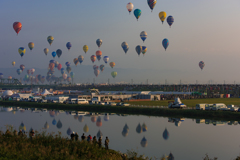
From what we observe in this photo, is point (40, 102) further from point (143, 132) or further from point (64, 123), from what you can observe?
point (143, 132)

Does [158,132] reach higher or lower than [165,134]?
higher

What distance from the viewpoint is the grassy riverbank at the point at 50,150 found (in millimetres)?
26272

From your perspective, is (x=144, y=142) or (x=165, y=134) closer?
(x=144, y=142)

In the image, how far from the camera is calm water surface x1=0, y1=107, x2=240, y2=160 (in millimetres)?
40347

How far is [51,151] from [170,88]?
5596 inches

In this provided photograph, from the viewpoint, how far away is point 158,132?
53.0 meters

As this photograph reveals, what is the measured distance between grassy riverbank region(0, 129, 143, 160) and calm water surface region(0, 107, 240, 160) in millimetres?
7443

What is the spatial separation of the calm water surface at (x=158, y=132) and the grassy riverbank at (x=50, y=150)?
24.4ft

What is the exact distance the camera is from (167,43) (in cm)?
13038

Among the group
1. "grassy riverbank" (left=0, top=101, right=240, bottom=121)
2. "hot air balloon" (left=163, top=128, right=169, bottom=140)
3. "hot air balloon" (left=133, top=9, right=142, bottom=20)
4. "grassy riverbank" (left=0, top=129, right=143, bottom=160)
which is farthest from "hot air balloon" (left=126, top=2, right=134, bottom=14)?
"grassy riverbank" (left=0, top=129, right=143, bottom=160)

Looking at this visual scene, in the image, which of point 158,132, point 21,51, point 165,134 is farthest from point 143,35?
point 165,134

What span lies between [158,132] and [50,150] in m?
28.3

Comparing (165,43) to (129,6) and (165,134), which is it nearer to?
(129,6)

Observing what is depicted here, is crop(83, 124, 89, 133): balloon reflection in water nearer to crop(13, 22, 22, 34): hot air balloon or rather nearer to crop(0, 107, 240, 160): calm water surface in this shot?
crop(0, 107, 240, 160): calm water surface
